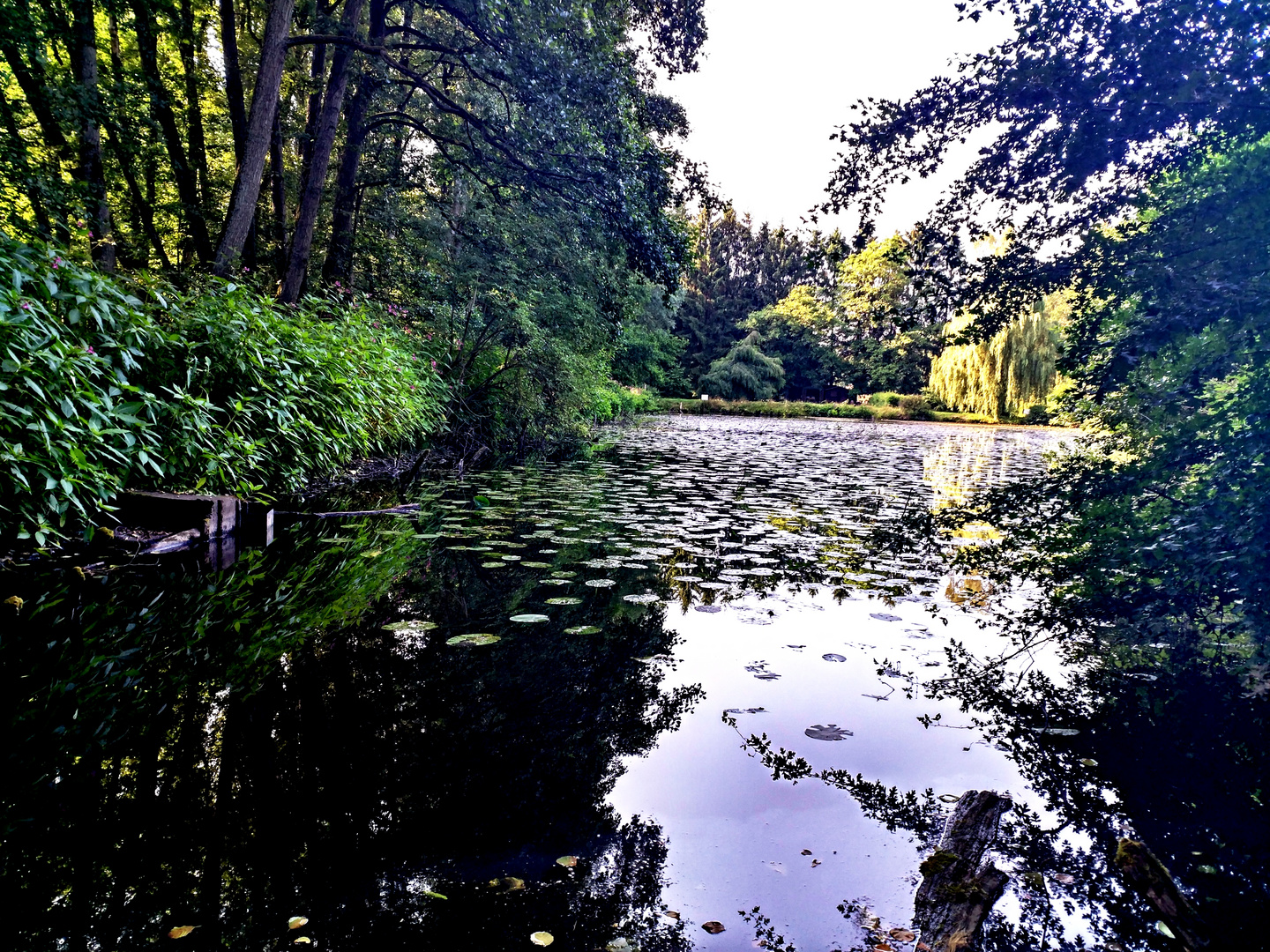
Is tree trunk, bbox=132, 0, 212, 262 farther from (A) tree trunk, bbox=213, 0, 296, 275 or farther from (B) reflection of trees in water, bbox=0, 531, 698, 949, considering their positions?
(B) reflection of trees in water, bbox=0, 531, 698, 949

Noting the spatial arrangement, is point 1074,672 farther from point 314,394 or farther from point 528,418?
point 528,418

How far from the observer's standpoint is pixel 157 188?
1374cm

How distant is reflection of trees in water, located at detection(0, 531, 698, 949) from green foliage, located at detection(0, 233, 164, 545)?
0.55 metres

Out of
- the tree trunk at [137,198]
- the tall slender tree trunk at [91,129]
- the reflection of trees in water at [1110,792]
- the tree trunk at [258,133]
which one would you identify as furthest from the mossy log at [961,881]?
the tree trunk at [137,198]

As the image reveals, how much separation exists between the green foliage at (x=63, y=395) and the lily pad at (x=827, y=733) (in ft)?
11.3

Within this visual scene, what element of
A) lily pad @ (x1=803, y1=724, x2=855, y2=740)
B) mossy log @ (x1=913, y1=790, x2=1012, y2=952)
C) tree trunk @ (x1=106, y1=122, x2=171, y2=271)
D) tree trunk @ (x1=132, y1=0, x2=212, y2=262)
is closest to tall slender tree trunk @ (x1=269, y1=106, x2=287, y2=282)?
tree trunk @ (x1=132, y1=0, x2=212, y2=262)

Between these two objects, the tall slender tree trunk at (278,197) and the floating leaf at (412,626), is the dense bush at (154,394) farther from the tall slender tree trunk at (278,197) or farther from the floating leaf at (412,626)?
the tall slender tree trunk at (278,197)

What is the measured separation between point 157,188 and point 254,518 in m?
13.5

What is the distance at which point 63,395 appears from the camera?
3.05 meters

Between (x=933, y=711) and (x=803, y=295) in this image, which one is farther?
(x=803, y=295)

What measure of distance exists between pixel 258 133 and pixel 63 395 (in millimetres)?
5700

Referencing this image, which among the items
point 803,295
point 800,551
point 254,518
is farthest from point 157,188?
point 803,295

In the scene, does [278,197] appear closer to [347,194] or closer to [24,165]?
[347,194]

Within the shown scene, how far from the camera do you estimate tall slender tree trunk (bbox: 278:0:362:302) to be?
8.62m
